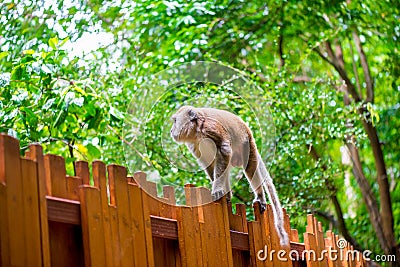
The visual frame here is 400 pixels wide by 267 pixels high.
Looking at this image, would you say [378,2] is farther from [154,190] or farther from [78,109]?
[154,190]

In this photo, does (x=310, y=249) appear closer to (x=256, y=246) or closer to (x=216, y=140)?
(x=256, y=246)

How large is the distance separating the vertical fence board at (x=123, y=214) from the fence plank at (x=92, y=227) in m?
0.12

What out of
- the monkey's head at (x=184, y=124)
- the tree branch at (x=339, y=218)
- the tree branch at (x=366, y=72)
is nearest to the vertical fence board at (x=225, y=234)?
the monkey's head at (x=184, y=124)

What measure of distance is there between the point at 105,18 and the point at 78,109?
117 inches

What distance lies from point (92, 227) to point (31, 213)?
10.0 inches

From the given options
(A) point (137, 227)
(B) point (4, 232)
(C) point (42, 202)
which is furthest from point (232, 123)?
(B) point (4, 232)

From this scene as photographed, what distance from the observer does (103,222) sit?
239cm

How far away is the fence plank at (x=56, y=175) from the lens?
2.27 m

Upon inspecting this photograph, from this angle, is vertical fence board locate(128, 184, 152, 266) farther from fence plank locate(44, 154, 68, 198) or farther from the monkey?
the monkey

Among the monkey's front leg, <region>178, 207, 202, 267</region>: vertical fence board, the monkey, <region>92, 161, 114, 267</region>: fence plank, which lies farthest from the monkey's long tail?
<region>92, 161, 114, 267</region>: fence plank

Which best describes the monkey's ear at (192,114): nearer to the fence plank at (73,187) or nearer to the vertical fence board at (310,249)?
the fence plank at (73,187)

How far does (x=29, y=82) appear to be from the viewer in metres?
4.06

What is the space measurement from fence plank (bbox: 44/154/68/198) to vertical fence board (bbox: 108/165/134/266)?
220mm

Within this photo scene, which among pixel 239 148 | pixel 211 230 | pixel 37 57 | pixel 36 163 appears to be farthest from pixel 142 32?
pixel 36 163
